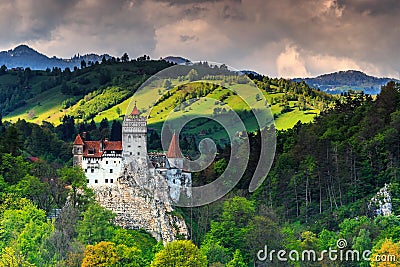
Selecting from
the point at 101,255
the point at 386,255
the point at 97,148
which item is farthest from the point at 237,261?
the point at 97,148

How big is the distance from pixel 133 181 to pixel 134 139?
16.9ft

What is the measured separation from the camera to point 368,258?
75.0m

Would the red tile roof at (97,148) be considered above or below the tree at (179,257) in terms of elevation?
above

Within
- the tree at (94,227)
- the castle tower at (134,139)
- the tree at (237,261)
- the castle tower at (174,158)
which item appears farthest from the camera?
the castle tower at (174,158)

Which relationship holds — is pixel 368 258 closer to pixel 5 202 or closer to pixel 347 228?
pixel 347 228

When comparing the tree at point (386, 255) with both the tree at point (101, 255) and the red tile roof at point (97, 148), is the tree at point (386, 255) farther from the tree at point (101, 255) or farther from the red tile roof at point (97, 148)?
the red tile roof at point (97, 148)

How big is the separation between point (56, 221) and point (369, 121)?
Result: 44.3m

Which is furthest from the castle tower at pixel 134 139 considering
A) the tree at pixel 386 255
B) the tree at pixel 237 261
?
the tree at pixel 386 255

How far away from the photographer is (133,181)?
88.4m

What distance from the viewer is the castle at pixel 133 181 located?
87688 millimetres

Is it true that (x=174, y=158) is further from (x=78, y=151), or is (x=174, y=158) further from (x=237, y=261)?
(x=237, y=261)

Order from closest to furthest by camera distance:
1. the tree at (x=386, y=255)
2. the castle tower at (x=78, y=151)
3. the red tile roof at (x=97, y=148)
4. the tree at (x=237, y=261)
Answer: the tree at (x=386, y=255) → the tree at (x=237, y=261) → the red tile roof at (x=97, y=148) → the castle tower at (x=78, y=151)

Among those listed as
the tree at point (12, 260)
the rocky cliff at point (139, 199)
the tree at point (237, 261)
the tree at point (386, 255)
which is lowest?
the tree at point (237, 261)

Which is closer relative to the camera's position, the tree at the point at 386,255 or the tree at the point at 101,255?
the tree at the point at 386,255
